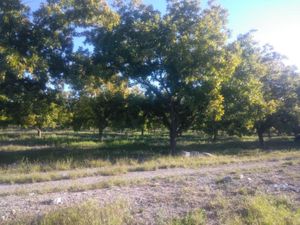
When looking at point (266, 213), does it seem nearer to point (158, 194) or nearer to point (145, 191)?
point (158, 194)

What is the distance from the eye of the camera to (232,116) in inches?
1148

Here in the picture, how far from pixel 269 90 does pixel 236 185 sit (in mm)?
28412

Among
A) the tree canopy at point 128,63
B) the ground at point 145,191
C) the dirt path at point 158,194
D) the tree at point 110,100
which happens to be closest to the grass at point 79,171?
the ground at point 145,191

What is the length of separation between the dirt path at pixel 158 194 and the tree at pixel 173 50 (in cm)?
968

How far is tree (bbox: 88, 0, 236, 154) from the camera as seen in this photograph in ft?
72.6

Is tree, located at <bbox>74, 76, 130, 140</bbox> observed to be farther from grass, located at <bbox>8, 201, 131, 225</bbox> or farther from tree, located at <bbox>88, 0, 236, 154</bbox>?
grass, located at <bbox>8, 201, 131, 225</bbox>

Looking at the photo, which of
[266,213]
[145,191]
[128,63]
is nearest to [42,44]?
→ [128,63]

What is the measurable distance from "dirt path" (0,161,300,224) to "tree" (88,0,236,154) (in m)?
9.68

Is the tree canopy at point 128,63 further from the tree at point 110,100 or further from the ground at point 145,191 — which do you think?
the ground at point 145,191

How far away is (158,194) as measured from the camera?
9.70 meters

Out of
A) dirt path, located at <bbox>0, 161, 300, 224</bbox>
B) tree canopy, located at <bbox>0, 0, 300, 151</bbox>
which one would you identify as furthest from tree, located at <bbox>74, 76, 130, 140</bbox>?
dirt path, located at <bbox>0, 161, 300, 224</bbox>

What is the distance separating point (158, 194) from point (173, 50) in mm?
13621

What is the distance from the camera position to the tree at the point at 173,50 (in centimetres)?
2212

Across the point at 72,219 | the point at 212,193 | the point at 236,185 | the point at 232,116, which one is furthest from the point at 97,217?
the point at 232,116
